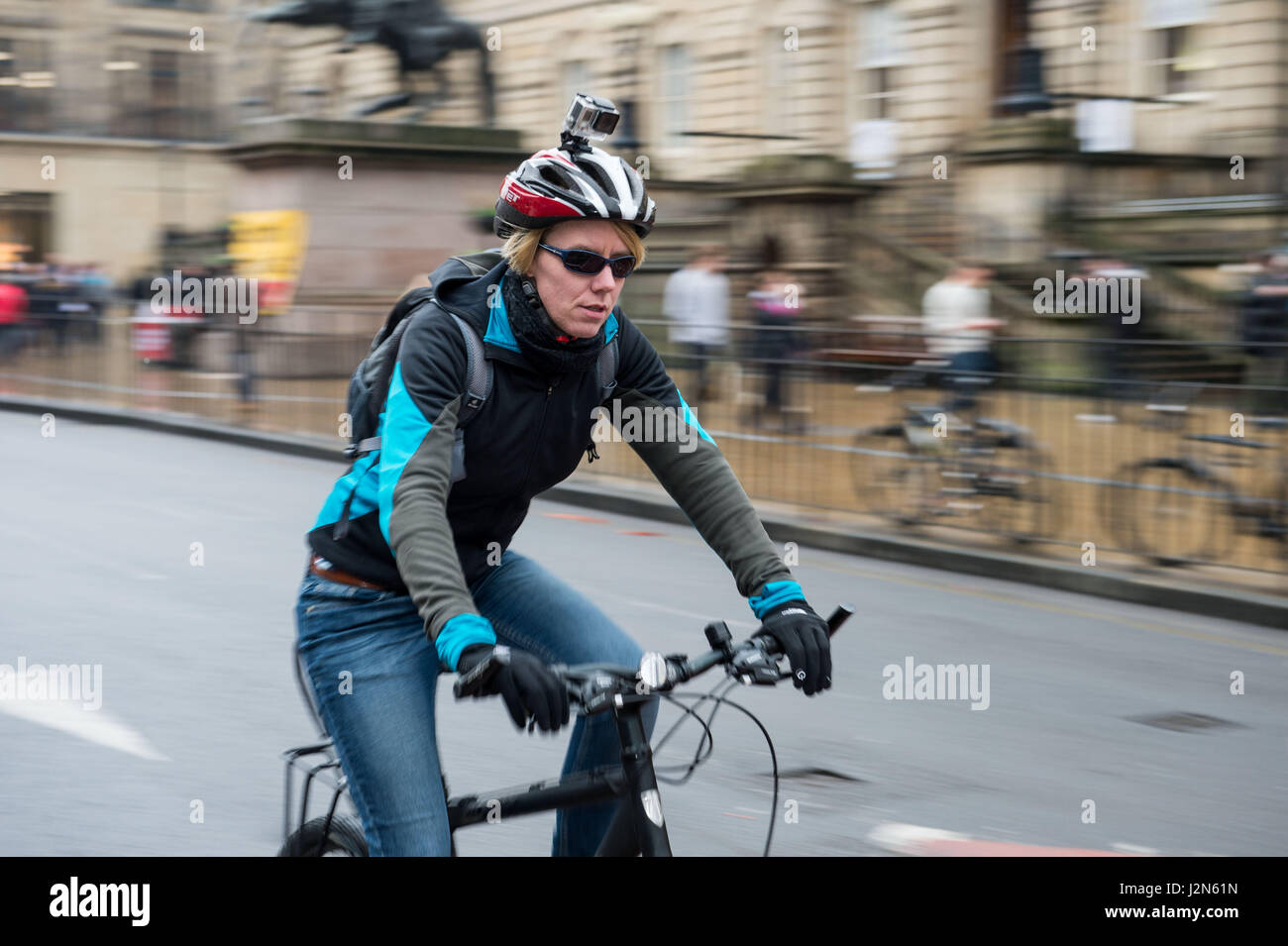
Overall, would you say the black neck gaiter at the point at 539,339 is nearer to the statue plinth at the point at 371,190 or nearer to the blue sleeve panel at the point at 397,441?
the blue sleeve panel at the point at 397,441

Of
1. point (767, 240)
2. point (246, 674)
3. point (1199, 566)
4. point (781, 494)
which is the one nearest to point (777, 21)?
point (767, 240)

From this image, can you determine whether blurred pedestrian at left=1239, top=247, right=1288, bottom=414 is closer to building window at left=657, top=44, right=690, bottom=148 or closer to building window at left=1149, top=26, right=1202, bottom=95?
building window at left=1149, top=26, right=1202, bottom=95

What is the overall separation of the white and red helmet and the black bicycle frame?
87 centimetres

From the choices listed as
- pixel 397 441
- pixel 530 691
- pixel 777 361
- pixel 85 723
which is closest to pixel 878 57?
pixel 777 361

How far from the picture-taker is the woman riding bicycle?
3133mm

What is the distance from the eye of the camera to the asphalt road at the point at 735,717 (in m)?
5.64

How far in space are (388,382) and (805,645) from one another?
2.90 ft

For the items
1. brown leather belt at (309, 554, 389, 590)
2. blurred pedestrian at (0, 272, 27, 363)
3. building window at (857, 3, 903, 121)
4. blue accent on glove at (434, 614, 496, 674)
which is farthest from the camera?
building window at (857, 3, 903, 121)

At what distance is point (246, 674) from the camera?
762 cm

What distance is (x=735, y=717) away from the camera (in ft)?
23.3

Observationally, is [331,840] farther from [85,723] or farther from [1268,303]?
[1268,303]

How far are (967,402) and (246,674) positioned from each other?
5.60 metres

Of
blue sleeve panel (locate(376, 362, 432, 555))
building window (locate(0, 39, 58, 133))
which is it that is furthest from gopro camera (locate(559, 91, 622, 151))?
building window (locate(0, 39, 58, 133))
